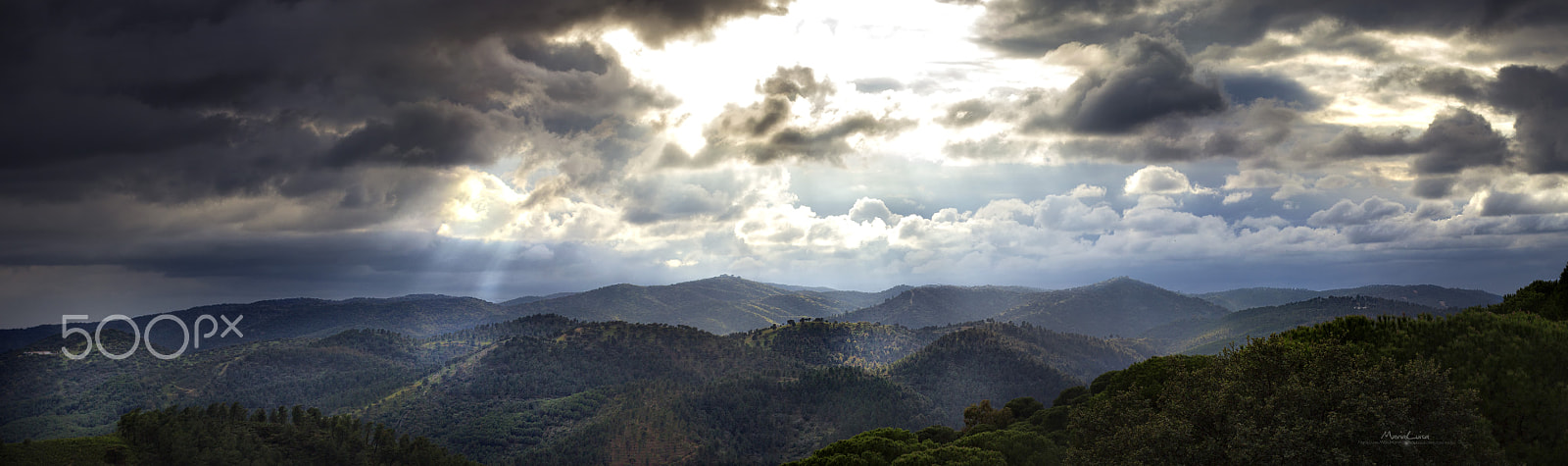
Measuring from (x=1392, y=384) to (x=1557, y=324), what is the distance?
17.9 metres

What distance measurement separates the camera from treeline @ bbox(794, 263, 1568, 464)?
32.2m

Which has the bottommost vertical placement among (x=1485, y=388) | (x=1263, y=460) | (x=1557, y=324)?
(x=1263, y=460)

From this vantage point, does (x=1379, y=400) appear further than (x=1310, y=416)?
No

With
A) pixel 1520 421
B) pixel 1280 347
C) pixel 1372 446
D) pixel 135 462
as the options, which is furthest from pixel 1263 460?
pixel 135 462

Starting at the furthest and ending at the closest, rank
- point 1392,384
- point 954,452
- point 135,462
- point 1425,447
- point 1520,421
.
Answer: point 135,462 → point 954,452 → point 1520,421 → point 1392,384 → point 1425,447

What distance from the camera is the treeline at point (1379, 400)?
32.2 metres

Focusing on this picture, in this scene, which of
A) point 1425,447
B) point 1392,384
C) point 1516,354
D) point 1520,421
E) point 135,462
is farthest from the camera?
point 135,462

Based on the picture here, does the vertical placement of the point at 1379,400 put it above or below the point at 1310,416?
above

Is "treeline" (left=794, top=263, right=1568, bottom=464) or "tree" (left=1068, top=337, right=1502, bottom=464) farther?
"treeline" (left=794, top=263, right=1568, bottom=464)

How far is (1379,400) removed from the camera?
1291 inches

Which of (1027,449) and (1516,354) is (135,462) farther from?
(1516,354)

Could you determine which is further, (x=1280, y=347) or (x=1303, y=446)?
(x=1280, y=347)

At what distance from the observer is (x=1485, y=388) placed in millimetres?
38156

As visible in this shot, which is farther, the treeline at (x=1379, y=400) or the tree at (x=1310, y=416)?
the treeline at (x=1379, y=400)
